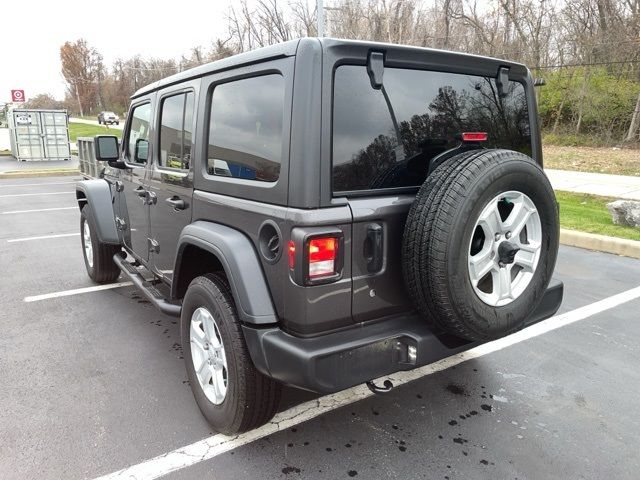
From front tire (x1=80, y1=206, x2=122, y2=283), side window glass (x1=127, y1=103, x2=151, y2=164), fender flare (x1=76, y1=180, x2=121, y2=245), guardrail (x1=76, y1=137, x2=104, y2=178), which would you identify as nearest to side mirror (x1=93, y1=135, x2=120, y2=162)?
side window glass (x1=127, y1=103, x2=151, y2=164)

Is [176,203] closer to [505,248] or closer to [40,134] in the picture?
[505,248]

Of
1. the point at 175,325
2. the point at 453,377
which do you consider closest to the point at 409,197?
the point at 453,377

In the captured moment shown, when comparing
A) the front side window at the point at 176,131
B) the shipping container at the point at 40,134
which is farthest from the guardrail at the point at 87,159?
the front side window at the point at 176,131

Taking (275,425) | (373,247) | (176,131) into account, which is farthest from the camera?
(176,131)

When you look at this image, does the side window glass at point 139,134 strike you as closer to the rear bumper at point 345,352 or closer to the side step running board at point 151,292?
the side step running board at point 151,292

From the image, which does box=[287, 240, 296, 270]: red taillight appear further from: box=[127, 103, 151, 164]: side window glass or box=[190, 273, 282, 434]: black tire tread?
box=[127, 103, 151, 164]: side window glass

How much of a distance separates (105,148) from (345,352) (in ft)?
10.0

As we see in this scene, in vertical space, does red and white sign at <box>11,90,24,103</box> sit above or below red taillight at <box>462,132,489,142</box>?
above

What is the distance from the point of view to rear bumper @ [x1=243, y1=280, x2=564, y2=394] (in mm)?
2113

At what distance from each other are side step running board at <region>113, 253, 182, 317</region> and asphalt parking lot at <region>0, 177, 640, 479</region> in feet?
1.59

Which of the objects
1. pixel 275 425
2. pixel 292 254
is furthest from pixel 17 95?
pixel 292 254

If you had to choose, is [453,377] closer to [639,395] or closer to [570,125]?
[639,395]

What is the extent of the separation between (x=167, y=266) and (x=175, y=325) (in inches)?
42.1

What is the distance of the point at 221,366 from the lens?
2629mm
